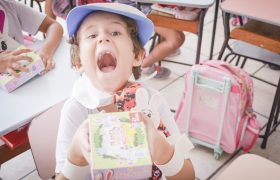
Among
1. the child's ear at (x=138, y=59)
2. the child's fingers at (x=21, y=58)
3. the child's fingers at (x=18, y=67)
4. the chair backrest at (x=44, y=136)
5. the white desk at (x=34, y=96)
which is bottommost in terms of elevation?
the chair backrest at (x=44, y=136)

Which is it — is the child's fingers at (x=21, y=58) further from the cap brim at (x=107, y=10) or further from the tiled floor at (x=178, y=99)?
the tiled floor at (x=178, y=99)

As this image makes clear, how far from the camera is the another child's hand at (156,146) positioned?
0.74 metres

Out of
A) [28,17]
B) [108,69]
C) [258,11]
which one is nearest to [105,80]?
[108,69]

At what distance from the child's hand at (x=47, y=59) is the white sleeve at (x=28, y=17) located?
9.8 inches

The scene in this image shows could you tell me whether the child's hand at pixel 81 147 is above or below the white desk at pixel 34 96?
above

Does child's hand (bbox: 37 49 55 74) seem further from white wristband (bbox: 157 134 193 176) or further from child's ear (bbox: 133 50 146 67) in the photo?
white wristband (bbox: 157 134 193 176)

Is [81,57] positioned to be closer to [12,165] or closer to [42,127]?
[42,127]

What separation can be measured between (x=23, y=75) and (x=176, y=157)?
28.2 inches

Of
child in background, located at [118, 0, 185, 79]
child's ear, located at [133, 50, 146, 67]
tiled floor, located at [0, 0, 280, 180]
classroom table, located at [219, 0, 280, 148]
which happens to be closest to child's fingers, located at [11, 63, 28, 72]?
child's ear, located at [133, 50, 146, 67]

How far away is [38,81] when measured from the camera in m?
1.35

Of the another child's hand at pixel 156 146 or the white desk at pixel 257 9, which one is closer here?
the another child's hand at pixel 156 146

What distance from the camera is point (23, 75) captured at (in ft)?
4.22

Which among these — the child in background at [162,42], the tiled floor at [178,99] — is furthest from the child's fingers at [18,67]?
the child in background at [162,42]

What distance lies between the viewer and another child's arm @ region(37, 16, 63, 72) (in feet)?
4.70
